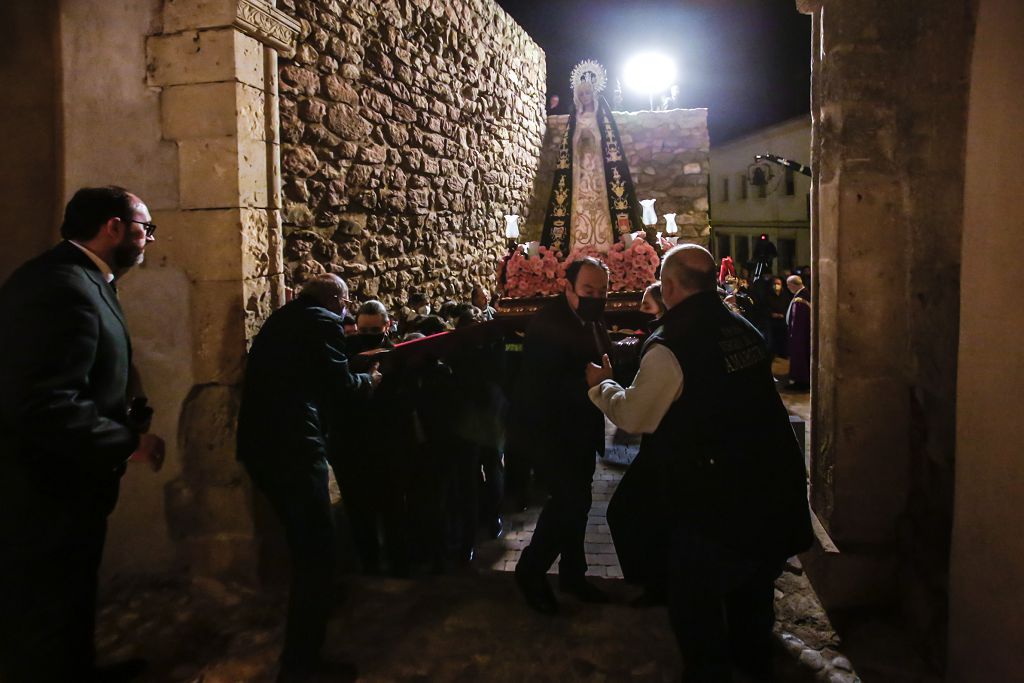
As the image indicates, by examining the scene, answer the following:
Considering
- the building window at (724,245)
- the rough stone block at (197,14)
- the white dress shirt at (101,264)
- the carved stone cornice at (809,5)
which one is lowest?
the white dress shirt at (101,264)

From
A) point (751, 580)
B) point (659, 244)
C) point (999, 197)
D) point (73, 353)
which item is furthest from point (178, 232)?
point (659, 244)

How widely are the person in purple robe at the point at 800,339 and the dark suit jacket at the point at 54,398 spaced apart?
8468mm

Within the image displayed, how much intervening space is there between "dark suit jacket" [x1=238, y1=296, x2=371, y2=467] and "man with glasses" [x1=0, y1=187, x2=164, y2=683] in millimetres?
474

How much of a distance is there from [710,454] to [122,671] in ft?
8.42

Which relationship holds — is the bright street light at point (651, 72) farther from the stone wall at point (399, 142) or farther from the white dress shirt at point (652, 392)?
the white dress shirt at point (652, 392)

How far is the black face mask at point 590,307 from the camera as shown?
3348 millimetres

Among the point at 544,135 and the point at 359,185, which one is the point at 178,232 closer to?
the point at 359,185

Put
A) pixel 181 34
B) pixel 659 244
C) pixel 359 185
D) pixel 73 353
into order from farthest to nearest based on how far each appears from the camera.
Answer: pixel 659 244 < pixel 359 185 < pixel 181 34 < pixel 73 353

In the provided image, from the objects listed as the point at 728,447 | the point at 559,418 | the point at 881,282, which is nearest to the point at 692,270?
the point at 728,447

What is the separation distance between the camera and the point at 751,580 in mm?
2551

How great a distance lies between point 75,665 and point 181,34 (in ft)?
9.55

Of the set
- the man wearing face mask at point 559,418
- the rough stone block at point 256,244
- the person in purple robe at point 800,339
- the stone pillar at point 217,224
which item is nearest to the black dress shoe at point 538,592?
the man wearing face mask at point 559,418

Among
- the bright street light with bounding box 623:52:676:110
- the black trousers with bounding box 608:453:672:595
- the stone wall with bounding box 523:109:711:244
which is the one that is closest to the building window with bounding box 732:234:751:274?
the bright street light with bounding box 623:52:676:110

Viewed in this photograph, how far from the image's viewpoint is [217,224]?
11.3 ft
